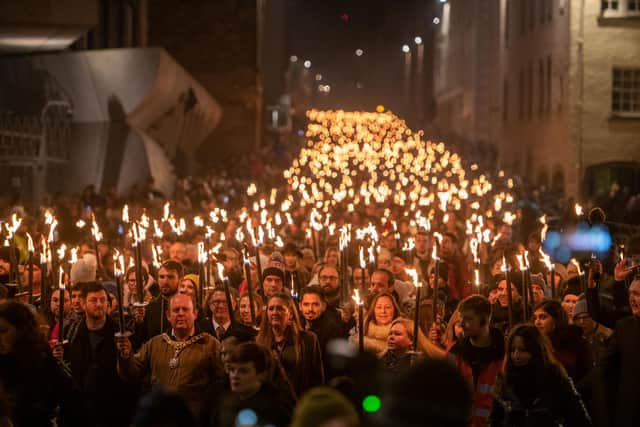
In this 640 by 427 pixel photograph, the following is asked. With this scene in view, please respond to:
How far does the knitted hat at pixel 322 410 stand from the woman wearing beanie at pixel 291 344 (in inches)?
136

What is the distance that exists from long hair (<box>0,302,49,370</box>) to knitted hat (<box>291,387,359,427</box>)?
2920mm

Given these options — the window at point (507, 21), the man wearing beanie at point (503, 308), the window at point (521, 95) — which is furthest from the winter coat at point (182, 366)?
the window at point (507, 21)

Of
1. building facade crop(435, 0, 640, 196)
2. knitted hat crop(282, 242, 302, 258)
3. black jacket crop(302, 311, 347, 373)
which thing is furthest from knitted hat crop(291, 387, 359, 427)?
building facade crop(435, 0, 640, 196)

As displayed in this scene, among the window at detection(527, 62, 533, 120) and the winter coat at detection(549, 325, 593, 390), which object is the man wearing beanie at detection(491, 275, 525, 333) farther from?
the window at detection(527, 62, 533, 120)

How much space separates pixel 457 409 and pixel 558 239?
41.2 feet

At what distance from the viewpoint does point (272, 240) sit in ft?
51.3

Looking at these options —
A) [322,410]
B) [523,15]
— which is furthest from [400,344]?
[523,15]

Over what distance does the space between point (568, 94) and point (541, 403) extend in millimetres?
33655

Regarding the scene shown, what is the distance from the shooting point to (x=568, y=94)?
39.9m

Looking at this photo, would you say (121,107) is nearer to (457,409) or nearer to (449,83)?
(457,409)

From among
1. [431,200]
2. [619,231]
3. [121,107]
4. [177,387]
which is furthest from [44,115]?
[177,387]

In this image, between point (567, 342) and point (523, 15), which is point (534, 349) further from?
point (523, 15)

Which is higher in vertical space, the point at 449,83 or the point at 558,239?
the point at 449,83

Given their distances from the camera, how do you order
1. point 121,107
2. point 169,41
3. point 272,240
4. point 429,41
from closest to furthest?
point 272,240 < point 121,107 < point 169,41 < point 429,41
